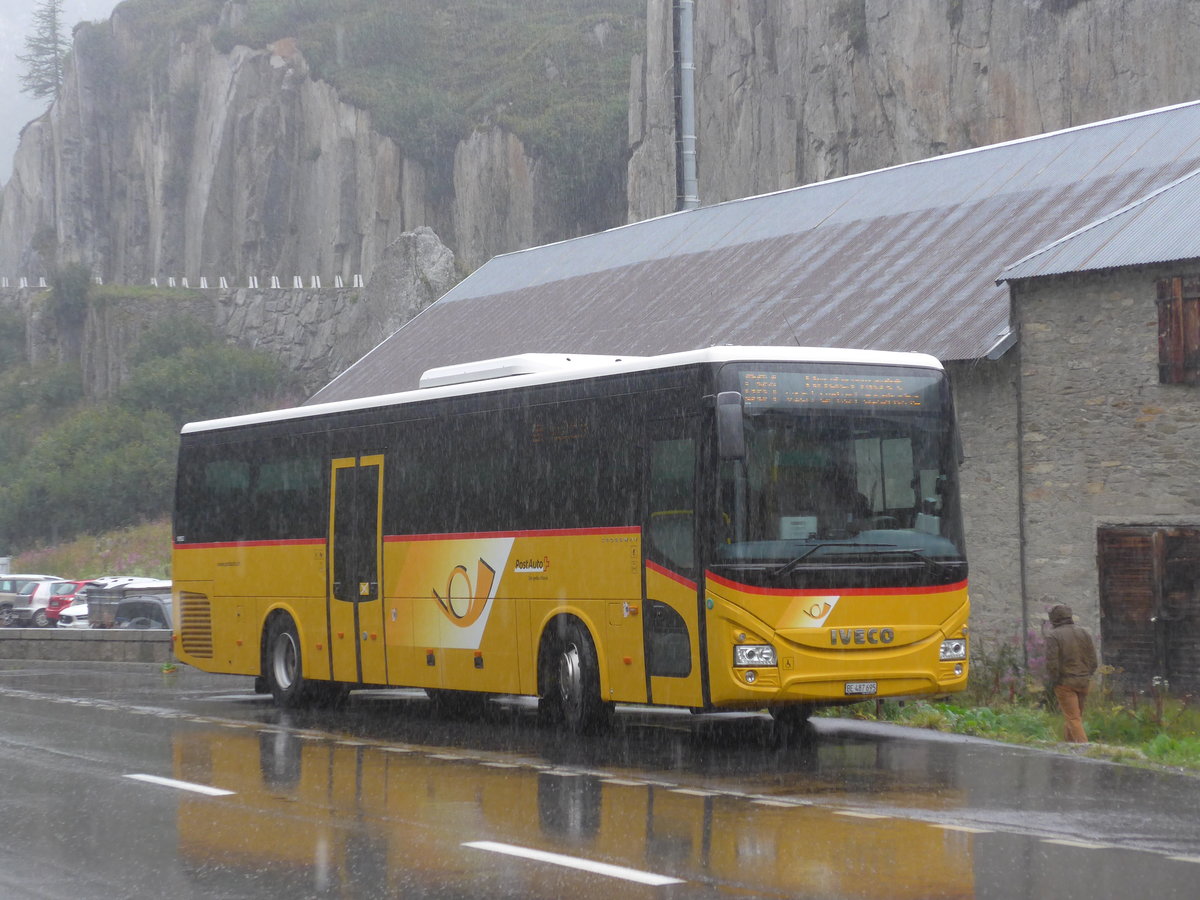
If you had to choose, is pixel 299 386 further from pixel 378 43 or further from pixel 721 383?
pixel 721 383

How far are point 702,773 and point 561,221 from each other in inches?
3714

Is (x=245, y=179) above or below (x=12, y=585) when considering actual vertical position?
above

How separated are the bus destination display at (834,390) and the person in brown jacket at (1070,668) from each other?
2.37m

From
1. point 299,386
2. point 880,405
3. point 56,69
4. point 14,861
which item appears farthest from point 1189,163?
point 56,69

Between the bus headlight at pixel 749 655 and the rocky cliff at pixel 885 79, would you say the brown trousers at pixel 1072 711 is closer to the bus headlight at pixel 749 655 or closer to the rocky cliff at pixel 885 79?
the bus headlight at pixel 749 655

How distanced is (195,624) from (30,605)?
29.6 m

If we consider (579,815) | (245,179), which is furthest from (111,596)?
(245,179)

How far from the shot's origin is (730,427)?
1272 centimetres

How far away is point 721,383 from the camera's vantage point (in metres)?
13.2

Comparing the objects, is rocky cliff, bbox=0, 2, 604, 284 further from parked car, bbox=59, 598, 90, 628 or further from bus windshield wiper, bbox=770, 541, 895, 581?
bus windshield wiper, bbox=770, 541, 895, 581

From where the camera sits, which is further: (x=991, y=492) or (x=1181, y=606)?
(x=991, y=492)

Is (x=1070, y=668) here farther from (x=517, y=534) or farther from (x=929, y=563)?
(x=517, y=534)

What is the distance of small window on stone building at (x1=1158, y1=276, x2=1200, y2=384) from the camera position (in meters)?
20.5

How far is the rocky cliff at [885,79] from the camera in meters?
58.3
